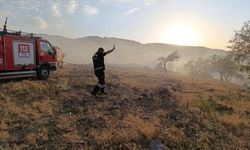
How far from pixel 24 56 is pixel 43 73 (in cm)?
183

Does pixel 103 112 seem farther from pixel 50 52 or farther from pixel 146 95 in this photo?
pixel 50 52

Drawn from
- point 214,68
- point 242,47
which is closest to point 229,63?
point 214,68

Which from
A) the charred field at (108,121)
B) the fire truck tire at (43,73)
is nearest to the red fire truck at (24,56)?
the fire truck tire at (43,73)

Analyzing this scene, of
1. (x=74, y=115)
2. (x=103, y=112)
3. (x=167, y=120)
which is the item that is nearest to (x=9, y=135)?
(x=74, y=115)

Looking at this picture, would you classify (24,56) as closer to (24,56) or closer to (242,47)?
(24,56)

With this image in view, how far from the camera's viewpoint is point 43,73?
21.4 m

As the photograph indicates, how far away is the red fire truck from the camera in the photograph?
1897 centimetres

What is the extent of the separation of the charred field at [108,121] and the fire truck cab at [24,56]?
113 cm

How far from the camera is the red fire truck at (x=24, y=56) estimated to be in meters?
19.0

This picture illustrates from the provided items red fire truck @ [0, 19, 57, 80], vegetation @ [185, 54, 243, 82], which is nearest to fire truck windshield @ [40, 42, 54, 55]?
red fire truck @ [0, 19, 57, 80]

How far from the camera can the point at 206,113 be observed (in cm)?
1538

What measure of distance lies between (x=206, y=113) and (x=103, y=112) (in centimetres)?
496

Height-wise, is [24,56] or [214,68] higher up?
[24,56]

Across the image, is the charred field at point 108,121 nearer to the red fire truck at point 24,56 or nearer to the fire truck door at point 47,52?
the red fire truck at point 24,56
